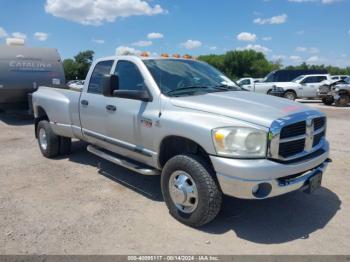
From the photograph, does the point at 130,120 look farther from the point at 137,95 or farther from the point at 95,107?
the point at 95,107

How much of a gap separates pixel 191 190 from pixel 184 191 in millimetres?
91

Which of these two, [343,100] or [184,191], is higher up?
[343,100]

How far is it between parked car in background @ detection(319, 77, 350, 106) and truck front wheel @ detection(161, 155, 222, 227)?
16407 millimetres

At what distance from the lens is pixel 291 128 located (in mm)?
3549

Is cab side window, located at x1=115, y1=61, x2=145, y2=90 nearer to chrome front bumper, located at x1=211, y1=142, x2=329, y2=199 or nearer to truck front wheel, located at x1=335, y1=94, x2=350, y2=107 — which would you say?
chrome front bumper, located at x1=211, y1=142, x2=329, y2=199

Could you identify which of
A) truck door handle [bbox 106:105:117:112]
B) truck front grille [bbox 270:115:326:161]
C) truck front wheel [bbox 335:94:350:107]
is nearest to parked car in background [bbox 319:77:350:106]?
truck front wheel [bbox 335:94:350:107]

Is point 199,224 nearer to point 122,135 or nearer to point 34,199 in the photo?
point 122,135

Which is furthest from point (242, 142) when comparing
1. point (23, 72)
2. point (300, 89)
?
point (300, 89)

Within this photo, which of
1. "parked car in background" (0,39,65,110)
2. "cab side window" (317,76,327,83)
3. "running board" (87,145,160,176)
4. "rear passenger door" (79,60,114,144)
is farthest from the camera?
"cab side window" (317,76,327,83)

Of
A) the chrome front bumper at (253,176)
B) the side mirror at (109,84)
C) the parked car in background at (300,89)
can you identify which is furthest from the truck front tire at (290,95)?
the chrome front bumper at (253,176)

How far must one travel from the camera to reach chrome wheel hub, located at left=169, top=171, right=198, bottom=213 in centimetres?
380

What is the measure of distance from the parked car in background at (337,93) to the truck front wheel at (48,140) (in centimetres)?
1561

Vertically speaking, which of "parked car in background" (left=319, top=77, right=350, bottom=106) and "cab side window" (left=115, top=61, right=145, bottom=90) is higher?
"cab side window" (left=115, top=61, right=145, bottom=90)

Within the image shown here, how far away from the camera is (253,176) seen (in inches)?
130
